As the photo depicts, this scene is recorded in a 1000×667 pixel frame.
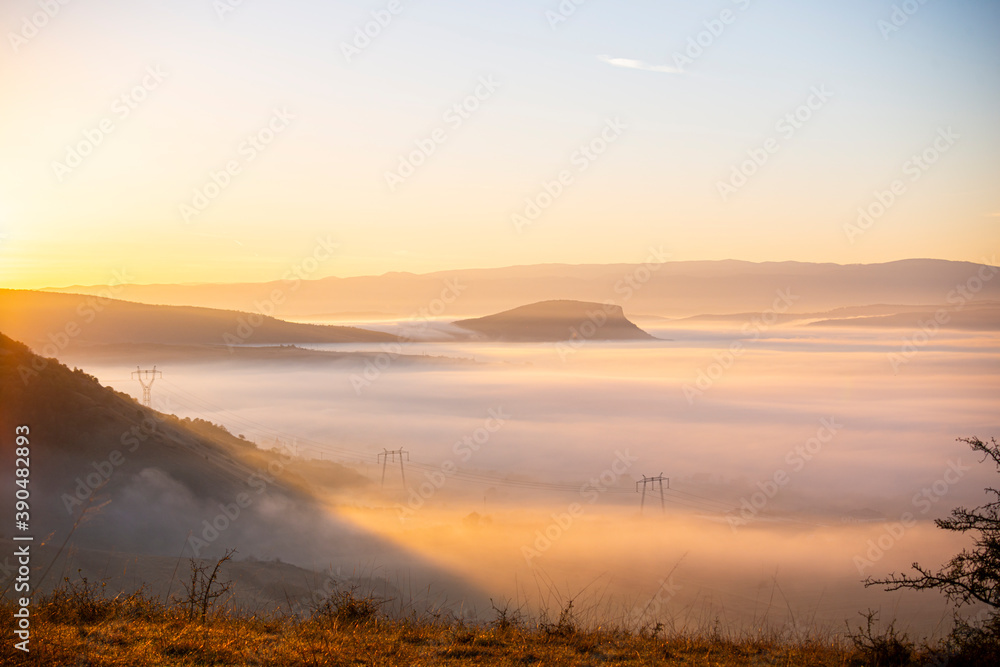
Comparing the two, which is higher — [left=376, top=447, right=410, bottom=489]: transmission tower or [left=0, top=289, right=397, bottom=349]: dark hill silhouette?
[left=0, top=289, right=397, bottom=349]: dark hill silhouette

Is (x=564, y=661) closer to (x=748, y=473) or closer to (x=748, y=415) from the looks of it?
(x=748, y=473)

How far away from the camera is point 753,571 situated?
58062 millimetres

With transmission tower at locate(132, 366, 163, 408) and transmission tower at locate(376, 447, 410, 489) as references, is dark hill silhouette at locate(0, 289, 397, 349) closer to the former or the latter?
transmission tower at locate(132, 366, 163, 408)

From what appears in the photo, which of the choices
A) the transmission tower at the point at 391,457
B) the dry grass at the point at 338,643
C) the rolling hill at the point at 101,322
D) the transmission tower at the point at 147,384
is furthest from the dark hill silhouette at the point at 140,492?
the rolling hill at the point at 101,322

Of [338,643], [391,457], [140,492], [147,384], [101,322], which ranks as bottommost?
[140,492]

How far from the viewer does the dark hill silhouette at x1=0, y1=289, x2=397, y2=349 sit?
164500 mm

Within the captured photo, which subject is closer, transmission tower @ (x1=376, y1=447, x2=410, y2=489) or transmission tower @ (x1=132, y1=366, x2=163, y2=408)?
transmission tower @ (x1=132, y1=366, x2=163, y2=408)

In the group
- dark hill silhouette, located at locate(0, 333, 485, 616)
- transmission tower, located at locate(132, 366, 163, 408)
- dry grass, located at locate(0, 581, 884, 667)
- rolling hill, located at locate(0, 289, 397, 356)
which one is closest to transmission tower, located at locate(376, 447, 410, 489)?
transmission tower, located at locate(132, 366, 163, 408)

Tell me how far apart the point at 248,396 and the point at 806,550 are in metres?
115

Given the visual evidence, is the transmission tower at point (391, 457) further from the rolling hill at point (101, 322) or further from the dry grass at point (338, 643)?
the rolling hill at point (101, 322)

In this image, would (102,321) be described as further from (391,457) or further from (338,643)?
(338,643)

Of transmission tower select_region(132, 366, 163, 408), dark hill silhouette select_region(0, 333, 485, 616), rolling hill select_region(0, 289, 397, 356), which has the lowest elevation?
dark hill silhouette select_region(0, 333, 485, 616)

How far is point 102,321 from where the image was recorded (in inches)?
7175

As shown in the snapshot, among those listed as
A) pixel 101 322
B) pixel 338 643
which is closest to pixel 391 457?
pixel 338 643
